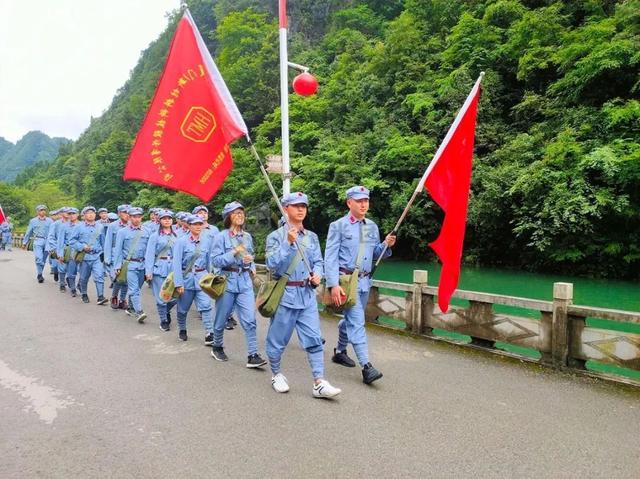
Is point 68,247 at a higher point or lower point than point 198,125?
lower

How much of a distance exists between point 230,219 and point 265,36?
4425 centimetres

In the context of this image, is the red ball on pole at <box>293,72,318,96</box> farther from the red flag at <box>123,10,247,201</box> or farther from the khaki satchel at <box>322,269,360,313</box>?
the khaki satchel at <box>322,269,360,313</box>

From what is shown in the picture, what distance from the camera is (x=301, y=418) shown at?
4.09 meters

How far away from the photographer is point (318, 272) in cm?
481

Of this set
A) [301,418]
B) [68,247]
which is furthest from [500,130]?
[301,418]

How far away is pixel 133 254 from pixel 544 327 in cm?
687

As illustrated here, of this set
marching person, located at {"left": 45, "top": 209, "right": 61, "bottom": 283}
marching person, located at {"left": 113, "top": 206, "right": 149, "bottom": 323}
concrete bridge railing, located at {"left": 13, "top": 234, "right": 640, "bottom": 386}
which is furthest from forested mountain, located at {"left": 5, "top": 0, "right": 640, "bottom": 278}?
marching person, located at {"left": 113, "top": 206, "right": 149, "bottom": 323}

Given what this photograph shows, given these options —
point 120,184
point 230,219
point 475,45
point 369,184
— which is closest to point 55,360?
point 230,219

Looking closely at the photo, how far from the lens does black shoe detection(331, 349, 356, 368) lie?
570 cm

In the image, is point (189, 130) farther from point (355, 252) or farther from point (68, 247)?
point (68, 247)

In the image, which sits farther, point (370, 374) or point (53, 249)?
point (53, 249)

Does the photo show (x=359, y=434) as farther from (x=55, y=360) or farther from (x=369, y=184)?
(x=369, y=184)

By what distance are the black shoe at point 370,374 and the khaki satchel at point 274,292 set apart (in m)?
1.15

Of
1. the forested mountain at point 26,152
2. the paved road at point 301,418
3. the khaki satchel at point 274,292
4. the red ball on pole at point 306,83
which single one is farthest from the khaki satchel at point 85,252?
the forested mountain at point 26,152
